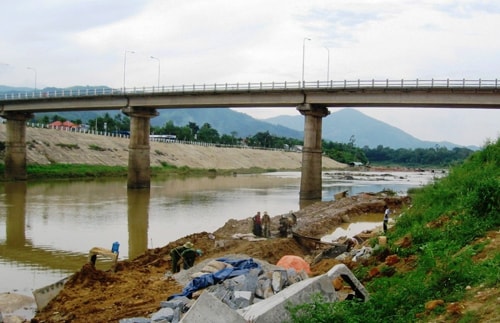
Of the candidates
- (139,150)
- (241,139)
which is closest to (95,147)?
(139,150)

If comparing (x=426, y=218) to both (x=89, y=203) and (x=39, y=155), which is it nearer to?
(x=89, y=203)

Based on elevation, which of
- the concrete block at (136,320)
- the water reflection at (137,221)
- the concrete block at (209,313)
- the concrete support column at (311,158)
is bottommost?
the water reflection at (137,221)

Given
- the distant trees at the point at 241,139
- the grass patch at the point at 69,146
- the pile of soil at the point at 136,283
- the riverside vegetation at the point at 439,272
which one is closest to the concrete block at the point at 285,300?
the riverside vegetation at the point at 439,272

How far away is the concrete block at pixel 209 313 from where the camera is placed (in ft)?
25.5

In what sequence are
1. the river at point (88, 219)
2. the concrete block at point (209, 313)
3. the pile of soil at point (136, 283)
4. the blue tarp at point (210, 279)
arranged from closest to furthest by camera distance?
the concrete block at point (209, 313)
the blue tarp at point (210, 279)
the pile of soil at point (136, 283)
the river at point (88, 219)

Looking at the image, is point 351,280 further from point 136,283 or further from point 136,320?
point 136,283

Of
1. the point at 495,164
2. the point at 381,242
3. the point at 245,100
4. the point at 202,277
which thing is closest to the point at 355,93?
the point at 245,100

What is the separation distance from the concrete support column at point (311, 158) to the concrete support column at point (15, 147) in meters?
36.1

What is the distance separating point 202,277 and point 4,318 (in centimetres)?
486

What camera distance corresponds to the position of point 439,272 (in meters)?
9.18

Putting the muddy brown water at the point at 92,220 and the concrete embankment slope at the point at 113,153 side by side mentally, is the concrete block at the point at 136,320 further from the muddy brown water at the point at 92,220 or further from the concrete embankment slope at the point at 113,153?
the concrete embankment slope at the point at 113,153

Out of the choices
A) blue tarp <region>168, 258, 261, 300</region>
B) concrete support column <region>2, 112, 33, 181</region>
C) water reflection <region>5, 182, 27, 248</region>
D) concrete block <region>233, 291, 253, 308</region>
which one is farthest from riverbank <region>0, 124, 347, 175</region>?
concrete block <region>233, 291, 253, 308</region>

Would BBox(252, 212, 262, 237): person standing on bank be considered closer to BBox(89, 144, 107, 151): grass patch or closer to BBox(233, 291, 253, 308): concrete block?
BBox(233, 291, 253, 308): concrete block

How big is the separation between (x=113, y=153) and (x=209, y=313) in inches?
3123
